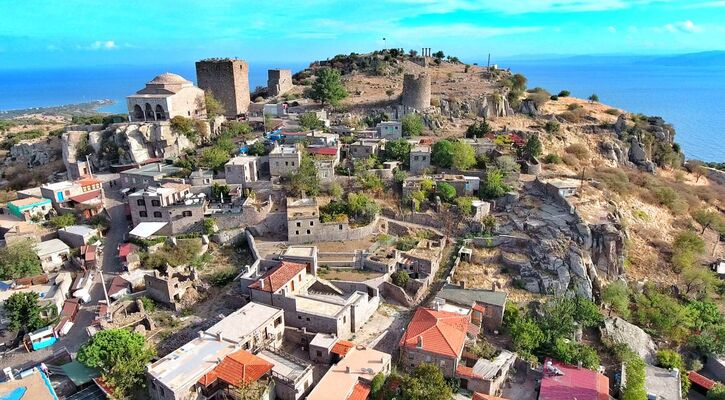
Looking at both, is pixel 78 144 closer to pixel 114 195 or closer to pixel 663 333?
pixel 114 195

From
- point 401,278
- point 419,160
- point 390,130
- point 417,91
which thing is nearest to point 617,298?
point 401,278

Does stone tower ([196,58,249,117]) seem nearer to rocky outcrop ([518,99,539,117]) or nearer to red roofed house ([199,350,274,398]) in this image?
rocky outcrop ([518,99,539,117])

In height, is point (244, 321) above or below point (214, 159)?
below

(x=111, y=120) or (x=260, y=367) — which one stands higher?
(x=111, y=120)

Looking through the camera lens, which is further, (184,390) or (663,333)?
(663,333)

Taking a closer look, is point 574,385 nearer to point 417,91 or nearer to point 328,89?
point 417,91

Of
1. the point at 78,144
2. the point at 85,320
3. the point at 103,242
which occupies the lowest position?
the point at 85,320

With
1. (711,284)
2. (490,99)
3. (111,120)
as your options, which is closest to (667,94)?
(490,99)
